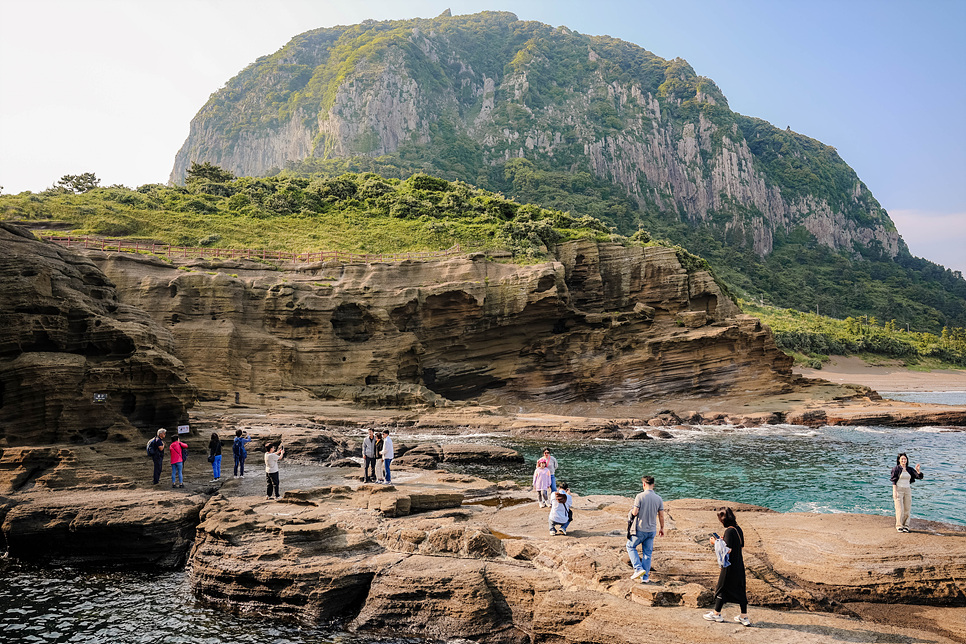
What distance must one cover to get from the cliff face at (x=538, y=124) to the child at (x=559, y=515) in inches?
5054

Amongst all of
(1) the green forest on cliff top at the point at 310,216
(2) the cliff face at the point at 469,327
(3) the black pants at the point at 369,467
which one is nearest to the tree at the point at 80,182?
(1) the green forest on cliff top at the point at 310,216

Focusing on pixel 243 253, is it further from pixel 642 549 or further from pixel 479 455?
pixel 642 549

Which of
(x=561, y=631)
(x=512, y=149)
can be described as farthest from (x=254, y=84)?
(x=561, y=631)

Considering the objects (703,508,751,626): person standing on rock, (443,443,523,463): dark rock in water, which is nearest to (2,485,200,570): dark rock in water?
(703,508,751,626): person standing on rock

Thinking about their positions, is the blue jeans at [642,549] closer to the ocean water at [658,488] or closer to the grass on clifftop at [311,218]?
the ocean water at [658,488]

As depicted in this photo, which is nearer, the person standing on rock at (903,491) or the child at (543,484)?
the person standing on rock at (903,491)

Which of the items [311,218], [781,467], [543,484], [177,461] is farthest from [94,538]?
[311,218]

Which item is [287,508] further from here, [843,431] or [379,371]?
[843,431]

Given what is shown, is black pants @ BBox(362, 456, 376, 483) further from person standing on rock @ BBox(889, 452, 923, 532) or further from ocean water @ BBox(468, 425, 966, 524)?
person standing on rock @ BBox(889, 452, 923, 532)

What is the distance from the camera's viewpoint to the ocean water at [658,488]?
10.4 m

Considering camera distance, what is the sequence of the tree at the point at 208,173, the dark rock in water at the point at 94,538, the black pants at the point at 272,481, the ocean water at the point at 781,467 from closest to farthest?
1. the dark rock in water at the point at 94,538
2. the black pants at the point at 272,481
3. the ocean water at the point at 781,467
4. the tree at the point at 208,173

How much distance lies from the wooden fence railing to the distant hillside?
251 feet

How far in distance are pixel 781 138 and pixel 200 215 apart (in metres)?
187

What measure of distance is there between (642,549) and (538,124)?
6267 inches
